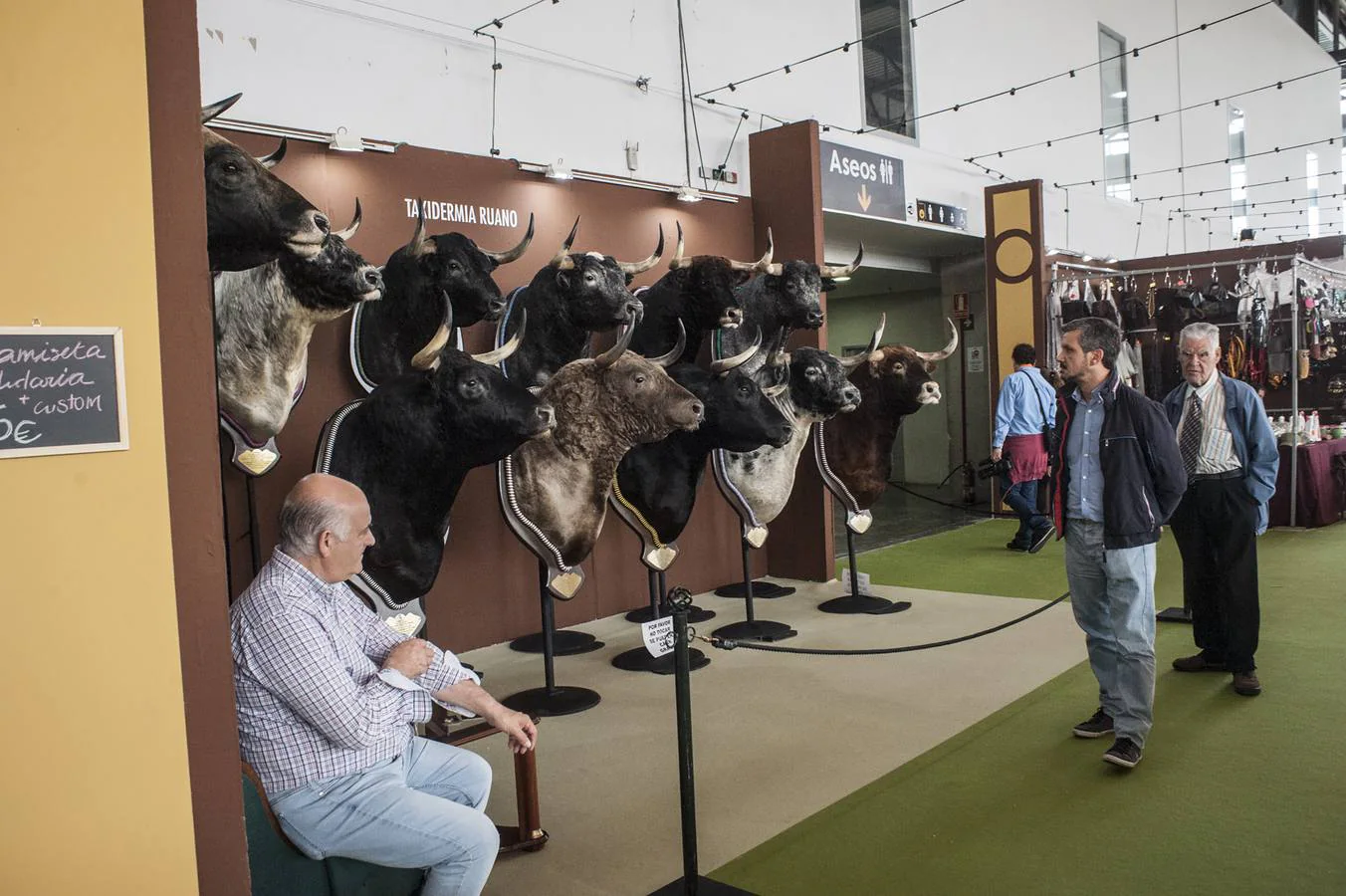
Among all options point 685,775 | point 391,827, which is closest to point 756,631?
point 685,775

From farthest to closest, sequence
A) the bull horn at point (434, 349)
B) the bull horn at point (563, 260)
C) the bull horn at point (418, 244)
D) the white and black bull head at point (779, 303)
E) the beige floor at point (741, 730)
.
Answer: the white and black bull head at point (779, 303) → the bull horn at point (563, 260) → the bull horn at point (418, 244) → the bull horn at point (434, 349) → the beige floor at point (741, 730)

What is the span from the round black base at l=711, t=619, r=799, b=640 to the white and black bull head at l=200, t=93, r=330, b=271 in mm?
3396

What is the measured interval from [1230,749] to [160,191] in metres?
4.02

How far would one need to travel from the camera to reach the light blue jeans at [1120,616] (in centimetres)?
377

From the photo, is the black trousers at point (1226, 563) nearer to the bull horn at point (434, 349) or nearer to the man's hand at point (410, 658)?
the bull horn at point (434, 349)

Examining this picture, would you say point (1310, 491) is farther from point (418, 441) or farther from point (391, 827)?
point (391, 827)

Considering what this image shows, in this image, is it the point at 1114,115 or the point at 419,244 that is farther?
the point at 1114,115

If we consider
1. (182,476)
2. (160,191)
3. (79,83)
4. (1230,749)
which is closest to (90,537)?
(182,476)

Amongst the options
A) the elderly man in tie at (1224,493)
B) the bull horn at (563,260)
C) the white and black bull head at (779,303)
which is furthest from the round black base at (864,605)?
the bull horn at (563,260)

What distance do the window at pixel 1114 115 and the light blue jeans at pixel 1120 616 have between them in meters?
11.9

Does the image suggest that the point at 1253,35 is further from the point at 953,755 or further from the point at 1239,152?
the point at 953,755

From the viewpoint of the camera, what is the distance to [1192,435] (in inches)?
188

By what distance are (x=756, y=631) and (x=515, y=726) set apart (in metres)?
3.39

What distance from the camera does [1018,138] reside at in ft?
40.6
